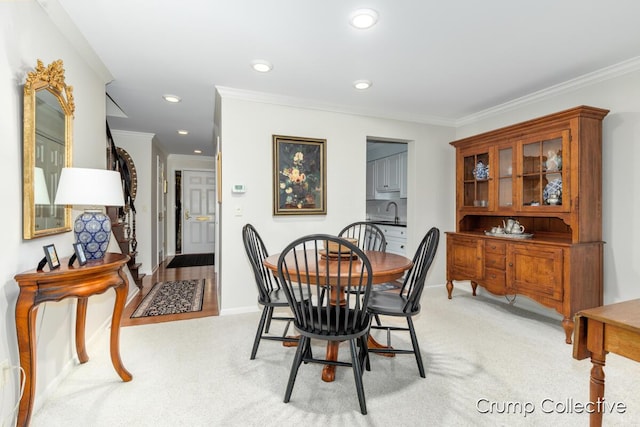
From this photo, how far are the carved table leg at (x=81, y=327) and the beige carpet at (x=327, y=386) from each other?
0.08 m

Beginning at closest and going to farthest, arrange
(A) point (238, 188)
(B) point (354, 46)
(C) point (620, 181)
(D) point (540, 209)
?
(B) point (354, 46) → (C) point (620, 181) → (D) point (540, 209) → (A) point (238, 188)

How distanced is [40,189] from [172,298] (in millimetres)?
2435

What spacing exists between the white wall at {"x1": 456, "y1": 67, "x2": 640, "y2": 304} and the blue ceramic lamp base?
156 inches

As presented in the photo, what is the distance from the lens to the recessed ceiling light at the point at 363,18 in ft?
6.48

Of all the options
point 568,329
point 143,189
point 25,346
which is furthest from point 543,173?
point 143,189

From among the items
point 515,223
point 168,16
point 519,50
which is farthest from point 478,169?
point 168,16

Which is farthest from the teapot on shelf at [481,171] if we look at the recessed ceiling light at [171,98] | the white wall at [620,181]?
the recessed ceiling light at [171,98]

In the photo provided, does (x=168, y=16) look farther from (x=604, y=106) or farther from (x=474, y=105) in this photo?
(x=604, y=106)

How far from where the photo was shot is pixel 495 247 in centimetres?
337

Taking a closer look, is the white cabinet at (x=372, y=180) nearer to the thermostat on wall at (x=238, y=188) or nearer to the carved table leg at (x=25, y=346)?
the thermostat on wall at (x=238, y=188)

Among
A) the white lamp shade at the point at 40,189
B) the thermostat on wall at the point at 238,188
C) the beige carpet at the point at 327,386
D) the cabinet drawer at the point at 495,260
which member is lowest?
the beige carpet at the point at 327,386

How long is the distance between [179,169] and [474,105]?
20.2 feet

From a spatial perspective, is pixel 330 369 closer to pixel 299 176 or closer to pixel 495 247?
pixel 299 176

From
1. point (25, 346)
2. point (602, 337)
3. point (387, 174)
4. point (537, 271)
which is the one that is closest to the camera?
point (602, 337)
